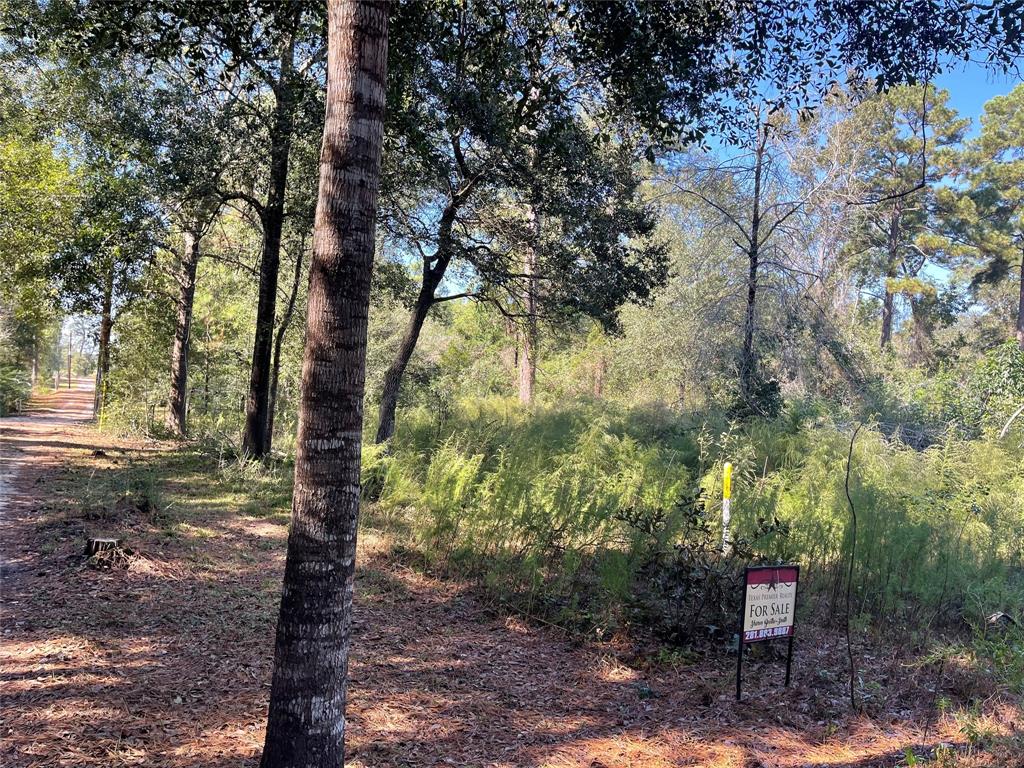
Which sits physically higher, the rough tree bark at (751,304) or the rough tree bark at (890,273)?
the rough tree bark at (890,273)

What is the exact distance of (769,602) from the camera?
179 inches

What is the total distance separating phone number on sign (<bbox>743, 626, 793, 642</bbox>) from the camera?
441cm

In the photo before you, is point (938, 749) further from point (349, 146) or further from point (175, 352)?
point (175, 352)

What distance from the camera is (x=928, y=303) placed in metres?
33.0

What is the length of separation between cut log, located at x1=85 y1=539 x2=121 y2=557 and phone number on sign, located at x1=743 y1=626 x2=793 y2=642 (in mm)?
5544

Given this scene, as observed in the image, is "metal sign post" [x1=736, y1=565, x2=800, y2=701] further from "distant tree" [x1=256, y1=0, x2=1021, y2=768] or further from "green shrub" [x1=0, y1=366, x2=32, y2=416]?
"green shrub" [x1=0, y1=366, x2=32, y2=416]

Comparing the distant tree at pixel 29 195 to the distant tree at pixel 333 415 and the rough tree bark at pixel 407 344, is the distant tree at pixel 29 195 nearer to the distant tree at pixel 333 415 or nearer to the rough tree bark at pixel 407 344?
the rough tree bark at pixel 407 344

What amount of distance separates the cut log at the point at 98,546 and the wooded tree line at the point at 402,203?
342 centimetres

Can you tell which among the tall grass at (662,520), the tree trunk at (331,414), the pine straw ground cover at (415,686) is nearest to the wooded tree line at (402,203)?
the tree trunk at (331,414)

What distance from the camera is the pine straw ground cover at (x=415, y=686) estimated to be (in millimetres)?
3684

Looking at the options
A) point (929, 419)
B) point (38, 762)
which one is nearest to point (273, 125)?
point (38, 762)

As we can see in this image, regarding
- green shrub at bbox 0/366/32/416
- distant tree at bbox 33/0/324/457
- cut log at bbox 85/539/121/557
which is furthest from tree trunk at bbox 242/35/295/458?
green shrub at bbox 0/366/32/416

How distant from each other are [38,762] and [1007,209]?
118 ft

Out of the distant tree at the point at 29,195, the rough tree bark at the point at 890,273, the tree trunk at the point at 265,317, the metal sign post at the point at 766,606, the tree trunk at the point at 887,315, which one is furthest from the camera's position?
the tree trunk at the point at 887,315
